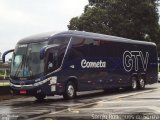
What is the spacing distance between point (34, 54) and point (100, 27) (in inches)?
1440

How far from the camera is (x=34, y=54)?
2250 cm

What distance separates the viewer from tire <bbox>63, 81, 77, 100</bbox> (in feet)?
77.5

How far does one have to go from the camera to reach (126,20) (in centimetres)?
5794

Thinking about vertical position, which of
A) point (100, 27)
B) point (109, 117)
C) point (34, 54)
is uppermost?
point (100, 27)

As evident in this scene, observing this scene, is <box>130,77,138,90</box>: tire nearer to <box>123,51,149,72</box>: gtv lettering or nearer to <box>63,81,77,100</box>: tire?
<box>123,51,149,72</box>: gtv lettering

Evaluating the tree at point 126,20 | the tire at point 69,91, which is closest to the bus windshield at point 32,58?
the tire at point 69,91

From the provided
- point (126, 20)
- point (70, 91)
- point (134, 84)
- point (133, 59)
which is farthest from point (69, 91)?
point (126, 20)

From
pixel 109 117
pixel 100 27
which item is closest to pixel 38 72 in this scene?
pixel 109 117

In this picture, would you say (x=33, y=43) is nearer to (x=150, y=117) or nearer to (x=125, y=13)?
(x=150, y=117)

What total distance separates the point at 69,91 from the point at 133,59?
7.78 meters

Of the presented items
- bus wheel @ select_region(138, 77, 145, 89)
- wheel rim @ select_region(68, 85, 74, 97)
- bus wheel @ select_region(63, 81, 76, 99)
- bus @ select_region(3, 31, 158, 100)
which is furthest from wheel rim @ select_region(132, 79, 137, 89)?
wheel rim @ select_region(68, 85, 74, 97)

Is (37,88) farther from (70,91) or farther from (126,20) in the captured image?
(126,20)

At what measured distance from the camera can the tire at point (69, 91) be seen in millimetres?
23627

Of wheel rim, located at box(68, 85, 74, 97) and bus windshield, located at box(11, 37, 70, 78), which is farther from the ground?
bus windshield, located at box(11, 37, 70, 78)
